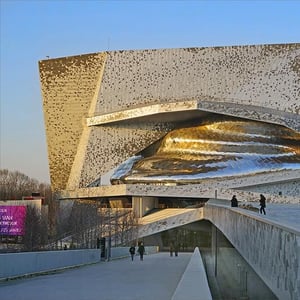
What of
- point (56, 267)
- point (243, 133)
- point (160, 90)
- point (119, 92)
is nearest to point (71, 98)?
point (119, 92)

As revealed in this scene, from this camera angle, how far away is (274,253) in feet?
24.4

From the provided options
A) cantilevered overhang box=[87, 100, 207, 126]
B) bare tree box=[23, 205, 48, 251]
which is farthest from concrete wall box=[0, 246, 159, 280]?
cantilevered overhang box=[87, 100, 207, 126]

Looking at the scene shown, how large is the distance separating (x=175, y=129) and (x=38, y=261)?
35.1 meters

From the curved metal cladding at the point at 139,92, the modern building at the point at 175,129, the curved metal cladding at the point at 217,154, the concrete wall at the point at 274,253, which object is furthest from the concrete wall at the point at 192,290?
the curved metal cladding at the point at 139,92

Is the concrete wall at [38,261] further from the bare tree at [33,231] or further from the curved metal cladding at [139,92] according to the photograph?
the curved metal cladding at [139,92]

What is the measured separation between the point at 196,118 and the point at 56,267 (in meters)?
33.0

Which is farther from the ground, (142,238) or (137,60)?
(137,60)

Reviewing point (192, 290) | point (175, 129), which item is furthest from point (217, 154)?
point (192, 290)

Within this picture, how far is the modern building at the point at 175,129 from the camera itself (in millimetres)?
39875

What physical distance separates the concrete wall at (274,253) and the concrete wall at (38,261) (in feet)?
15.1

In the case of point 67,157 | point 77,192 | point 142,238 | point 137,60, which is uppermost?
point 137,60

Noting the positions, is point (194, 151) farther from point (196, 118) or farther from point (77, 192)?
point (77, 192)

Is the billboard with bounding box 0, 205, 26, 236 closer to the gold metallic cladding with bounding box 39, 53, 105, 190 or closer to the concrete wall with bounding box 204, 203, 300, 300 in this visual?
the gold metallic cladding with bounding box 39, 53, 105, 190

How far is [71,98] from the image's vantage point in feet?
152
